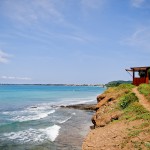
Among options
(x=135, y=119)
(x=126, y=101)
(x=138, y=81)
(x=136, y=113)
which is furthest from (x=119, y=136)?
(x=138, y=81)

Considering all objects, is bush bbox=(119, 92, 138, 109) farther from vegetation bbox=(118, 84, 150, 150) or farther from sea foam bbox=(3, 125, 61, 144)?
sea foam bbox=(3, 125, 61, 144)

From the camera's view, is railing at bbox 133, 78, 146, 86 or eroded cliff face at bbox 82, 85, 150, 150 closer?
eroded cliff face at bbox 82, 85, 150, 150

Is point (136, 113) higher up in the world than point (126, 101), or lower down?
lower down

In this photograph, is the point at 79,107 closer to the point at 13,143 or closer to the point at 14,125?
the point at 14,125

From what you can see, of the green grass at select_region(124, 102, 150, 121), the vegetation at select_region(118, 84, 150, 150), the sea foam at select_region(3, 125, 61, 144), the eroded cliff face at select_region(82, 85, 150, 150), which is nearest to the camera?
the vegetation at select_region(118, 84, 150, 150)

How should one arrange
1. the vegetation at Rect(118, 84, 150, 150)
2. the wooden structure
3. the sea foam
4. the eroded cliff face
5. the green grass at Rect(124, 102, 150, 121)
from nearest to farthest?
the vegetation at Rect(118, 84, 150, 150) < the eroded cliff face < the green grass at Rect(124, 102, 150, 121) < the sea foam < the wooden structure

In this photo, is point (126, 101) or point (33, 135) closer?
point (126, 101)

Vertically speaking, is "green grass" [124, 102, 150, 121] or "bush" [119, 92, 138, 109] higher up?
"bush" [119, 92, 138, 109]

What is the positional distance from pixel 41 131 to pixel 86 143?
14154mm

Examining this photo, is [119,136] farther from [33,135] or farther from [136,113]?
[33,135]

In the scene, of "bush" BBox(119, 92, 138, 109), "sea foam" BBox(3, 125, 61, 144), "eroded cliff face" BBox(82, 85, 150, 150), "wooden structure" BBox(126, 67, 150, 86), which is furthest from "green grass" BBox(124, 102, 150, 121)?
"wooden structure" BBox(126, 67, 150, 86)

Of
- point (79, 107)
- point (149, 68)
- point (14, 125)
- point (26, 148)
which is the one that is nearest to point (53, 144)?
point (26, 148)

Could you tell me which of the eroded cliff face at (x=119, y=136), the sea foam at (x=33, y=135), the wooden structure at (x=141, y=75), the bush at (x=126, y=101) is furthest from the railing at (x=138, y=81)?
the eroded cliff face at (x=119, y=136)

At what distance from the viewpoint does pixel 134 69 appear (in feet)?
145
